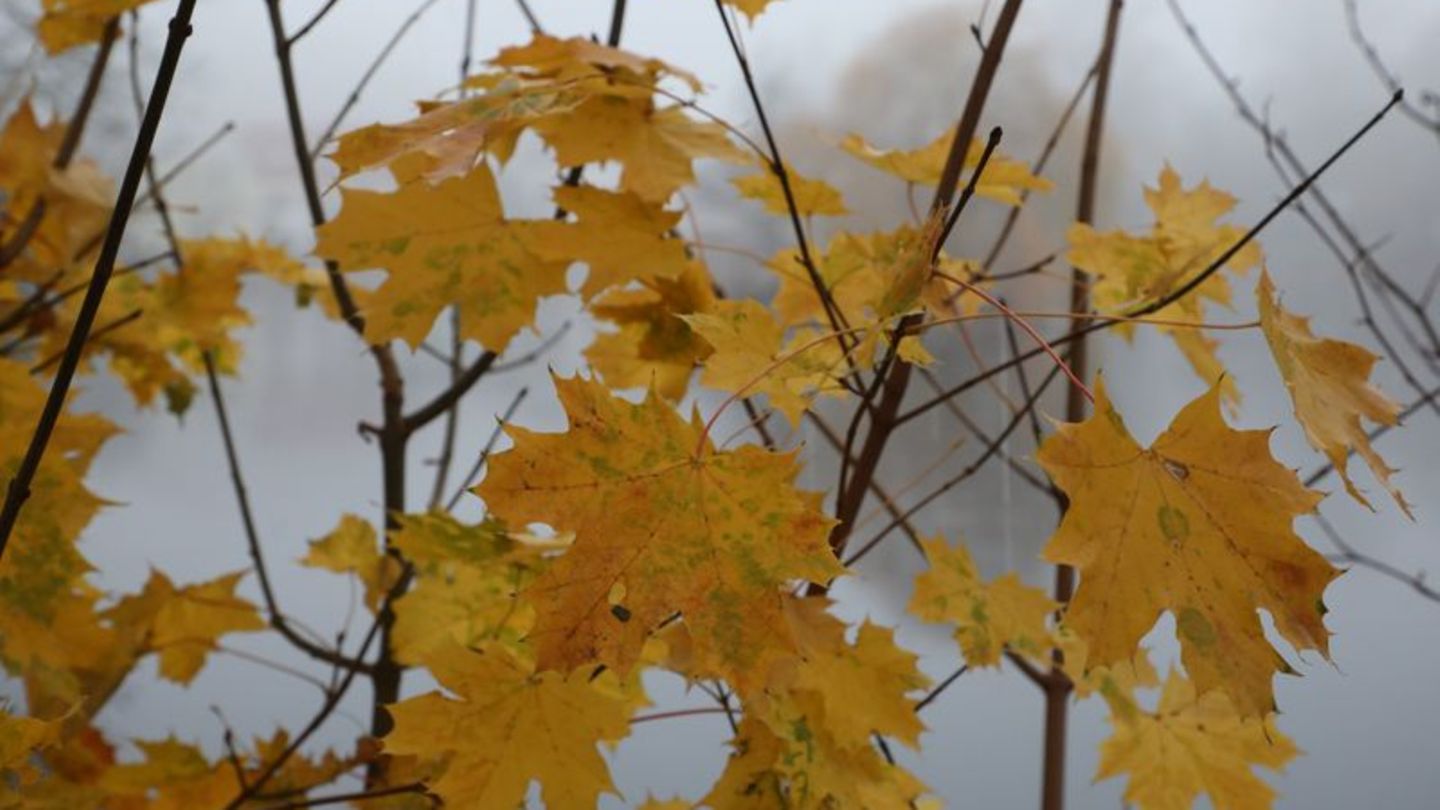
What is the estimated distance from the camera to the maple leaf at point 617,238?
0.67 meters

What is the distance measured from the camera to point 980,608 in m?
0.77

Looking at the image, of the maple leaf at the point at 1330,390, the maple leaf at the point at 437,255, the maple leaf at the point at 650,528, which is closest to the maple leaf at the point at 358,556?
the maple leaf at the point at 437,255

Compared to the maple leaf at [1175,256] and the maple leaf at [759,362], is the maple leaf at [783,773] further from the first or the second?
the maple leaf at [1175,256]

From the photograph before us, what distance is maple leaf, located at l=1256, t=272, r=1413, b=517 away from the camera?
0.49m

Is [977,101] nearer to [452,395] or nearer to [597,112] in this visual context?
[597,112]

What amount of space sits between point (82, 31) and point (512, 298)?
22.9 inches

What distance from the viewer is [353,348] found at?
5.67ft

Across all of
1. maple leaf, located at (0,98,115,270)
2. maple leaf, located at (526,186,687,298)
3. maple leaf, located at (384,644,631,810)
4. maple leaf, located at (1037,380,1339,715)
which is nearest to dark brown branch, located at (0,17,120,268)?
maple leaf, located at (0,98,115,270)

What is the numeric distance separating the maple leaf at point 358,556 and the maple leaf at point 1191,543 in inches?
26.8

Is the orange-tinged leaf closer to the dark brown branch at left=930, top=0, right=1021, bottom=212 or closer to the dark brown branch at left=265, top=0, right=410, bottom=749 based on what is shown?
the dark brown branch at left=930, top=0, right=1021, bottom=212

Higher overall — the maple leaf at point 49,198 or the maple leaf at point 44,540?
the maple leaf at point 49,198

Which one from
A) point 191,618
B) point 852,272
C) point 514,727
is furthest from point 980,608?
point 191,618

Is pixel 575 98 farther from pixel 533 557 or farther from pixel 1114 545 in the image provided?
pixel 1114 545

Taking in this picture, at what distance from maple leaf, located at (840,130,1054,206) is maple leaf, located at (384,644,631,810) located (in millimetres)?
364
